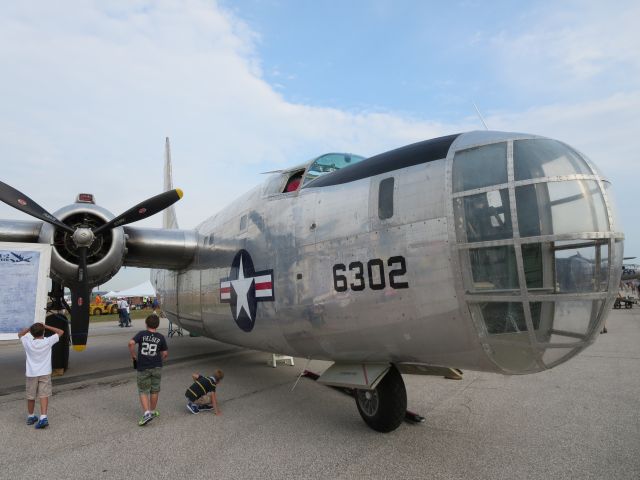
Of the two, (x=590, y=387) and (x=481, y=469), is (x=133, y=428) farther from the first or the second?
(x=590, y=387)

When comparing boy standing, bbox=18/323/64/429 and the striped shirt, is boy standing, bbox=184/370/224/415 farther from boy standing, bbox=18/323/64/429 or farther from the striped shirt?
boy standing, bbox=18/323/64/429

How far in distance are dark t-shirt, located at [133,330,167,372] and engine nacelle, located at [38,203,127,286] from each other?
3083 millimetres

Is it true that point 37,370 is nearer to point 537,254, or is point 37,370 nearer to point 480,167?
point 480,167

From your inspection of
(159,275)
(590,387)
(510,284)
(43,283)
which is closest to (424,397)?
(590,387)

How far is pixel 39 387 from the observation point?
19.0ft

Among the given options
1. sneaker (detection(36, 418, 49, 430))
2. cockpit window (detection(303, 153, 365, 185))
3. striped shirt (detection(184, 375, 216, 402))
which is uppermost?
cockpit window (detection(303, 153, 365, 185))

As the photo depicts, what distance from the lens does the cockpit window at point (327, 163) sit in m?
6.17

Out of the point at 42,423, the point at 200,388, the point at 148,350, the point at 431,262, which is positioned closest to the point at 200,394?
the point at 200,388

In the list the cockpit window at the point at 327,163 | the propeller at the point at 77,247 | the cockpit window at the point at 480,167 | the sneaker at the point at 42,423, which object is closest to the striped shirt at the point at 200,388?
the sneaker at the point at 42,423

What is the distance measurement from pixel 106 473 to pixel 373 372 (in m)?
2.89

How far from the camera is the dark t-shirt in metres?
5.91

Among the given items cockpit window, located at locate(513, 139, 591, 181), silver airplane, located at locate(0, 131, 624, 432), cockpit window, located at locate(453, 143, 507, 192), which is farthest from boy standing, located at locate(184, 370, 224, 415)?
cockpit window, located at locate(513, 139, 591, 181)

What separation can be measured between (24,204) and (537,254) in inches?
339

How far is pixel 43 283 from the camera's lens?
7.26 metres
